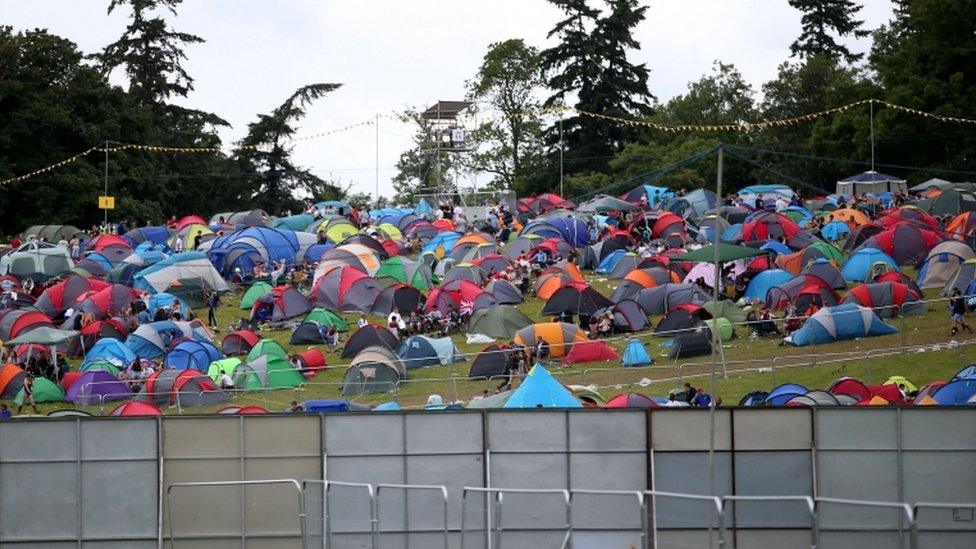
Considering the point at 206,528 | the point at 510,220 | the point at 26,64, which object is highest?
the point at 26,64

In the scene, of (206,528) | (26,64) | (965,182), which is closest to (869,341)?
(206,528)

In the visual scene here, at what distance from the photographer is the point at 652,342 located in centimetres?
3528

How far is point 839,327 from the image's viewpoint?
109 feet

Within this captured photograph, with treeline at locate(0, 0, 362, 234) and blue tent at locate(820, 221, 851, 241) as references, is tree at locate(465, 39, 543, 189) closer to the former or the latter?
treeline at locate(0, 0, 362, 234)

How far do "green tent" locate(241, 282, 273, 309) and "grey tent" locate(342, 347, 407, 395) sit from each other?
31.7ft

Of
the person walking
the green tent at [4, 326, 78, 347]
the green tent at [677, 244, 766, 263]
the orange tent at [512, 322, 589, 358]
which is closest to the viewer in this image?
the green tent at [677, 244, 766, 263]

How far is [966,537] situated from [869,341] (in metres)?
15.5

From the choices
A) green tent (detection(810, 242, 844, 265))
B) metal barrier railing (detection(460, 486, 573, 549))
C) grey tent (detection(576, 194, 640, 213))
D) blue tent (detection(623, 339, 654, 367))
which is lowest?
metal barrier railing (detection(460, 486, 573, 549))

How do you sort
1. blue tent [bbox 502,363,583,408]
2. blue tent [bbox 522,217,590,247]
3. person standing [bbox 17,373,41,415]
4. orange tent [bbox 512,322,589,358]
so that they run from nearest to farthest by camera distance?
blue tent [bbox 502,363,583,408]
person standing [bbox 17,373,41,415]
orange tent [bbox 512,322,589,358]
blue tent [bbox 522,217,590,247]

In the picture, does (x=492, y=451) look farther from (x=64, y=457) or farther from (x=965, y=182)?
(x=965, y=182)

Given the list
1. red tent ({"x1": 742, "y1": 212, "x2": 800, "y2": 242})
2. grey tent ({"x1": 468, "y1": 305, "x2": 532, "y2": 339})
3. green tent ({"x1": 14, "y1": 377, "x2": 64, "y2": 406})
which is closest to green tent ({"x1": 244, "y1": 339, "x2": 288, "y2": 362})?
green tent ({"x1": 14, "y1": 377, "x2": 64, "y2": 406})

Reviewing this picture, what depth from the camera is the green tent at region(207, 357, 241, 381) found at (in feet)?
107

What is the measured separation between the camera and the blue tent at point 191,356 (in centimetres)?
3456

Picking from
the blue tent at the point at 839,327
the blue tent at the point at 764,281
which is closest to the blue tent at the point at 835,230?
the blue tent at the point at 764,281
